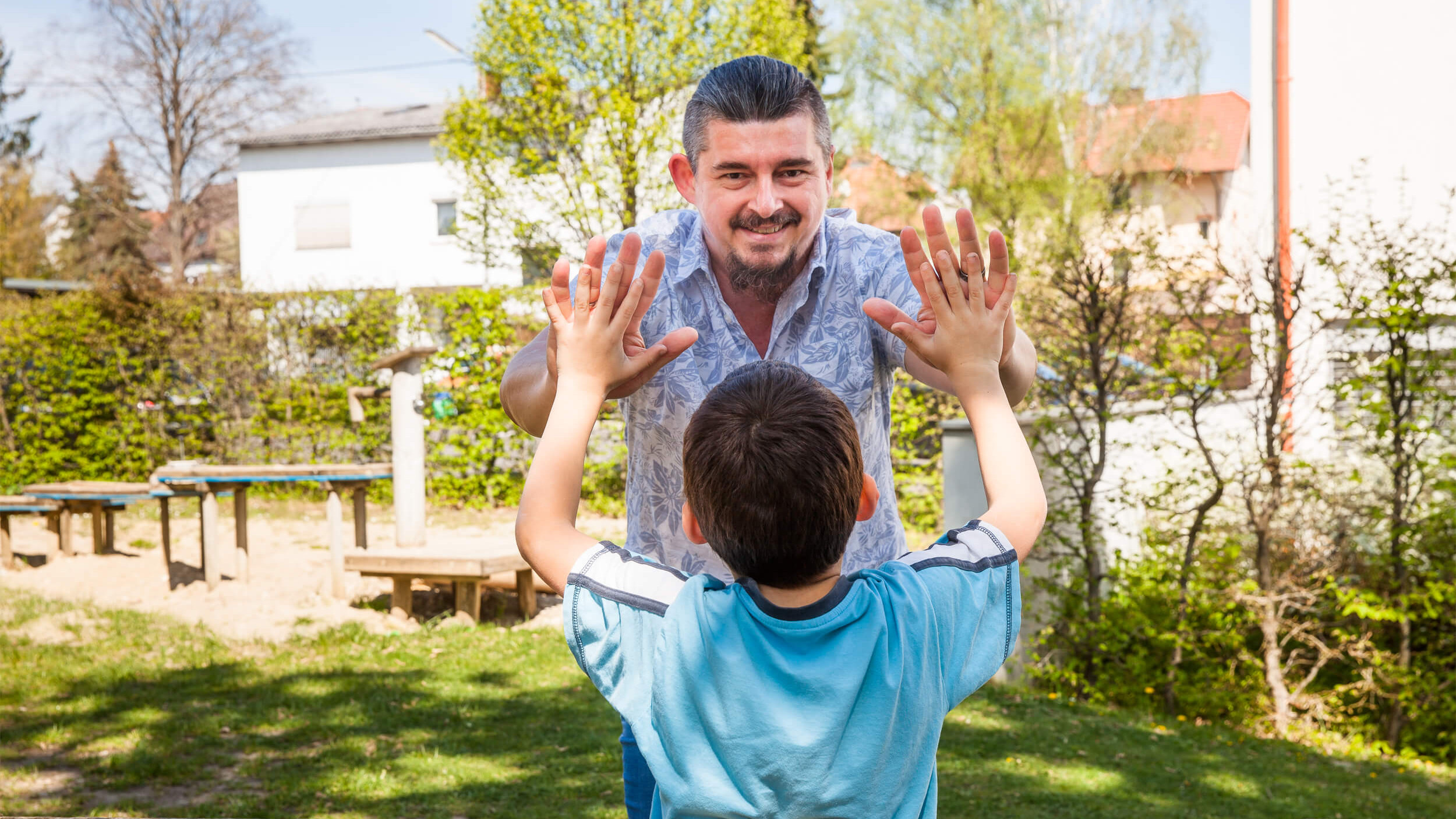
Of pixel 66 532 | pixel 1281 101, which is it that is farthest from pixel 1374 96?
pixel 66 532

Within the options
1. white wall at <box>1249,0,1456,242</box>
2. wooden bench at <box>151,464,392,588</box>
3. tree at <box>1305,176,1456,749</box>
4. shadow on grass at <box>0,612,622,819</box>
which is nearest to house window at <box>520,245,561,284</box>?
wooden bench at <box>151,464,392,588</box>

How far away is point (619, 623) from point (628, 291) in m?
0.49

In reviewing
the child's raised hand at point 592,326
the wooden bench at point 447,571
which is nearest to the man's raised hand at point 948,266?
the child's raised hand at point 592,326

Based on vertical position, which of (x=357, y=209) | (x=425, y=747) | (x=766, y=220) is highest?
(x=357, y=209)

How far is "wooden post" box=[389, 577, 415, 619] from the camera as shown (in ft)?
24.6

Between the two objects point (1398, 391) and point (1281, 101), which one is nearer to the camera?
point (1398, 391)

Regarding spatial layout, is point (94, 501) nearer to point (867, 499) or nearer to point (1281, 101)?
point (867, 499)

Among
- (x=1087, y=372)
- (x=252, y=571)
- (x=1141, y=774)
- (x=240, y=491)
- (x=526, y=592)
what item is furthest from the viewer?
(x=252, y=571)

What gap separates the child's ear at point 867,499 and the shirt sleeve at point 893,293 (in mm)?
353

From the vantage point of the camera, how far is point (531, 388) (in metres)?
1.85

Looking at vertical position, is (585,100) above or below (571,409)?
above

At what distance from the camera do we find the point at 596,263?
65.1 inches

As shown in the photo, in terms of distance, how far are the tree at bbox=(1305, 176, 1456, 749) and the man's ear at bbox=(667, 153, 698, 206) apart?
488cm

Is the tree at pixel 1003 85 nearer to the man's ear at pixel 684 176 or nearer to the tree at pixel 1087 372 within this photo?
the tree at pixel 1087 372
